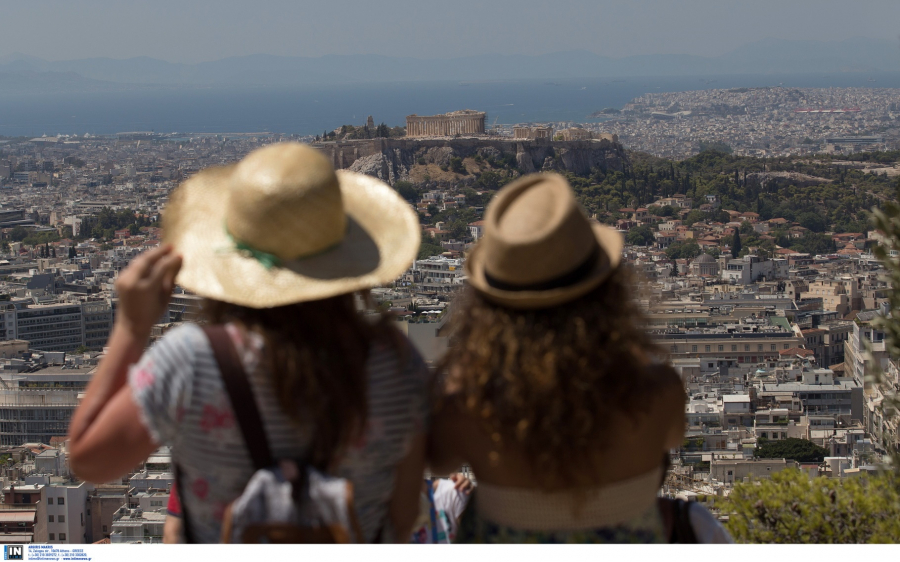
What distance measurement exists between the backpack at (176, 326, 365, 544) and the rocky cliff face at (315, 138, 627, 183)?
43.1 m

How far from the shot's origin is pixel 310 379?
144 cm

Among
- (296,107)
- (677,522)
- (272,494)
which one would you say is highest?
(272,494)

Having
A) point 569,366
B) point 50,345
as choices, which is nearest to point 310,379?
point 569,366

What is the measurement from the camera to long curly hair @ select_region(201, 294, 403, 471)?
144 cm

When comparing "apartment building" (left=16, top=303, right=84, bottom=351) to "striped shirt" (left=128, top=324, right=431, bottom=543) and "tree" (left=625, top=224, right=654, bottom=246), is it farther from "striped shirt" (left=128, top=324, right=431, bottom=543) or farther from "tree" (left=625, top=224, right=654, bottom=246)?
"striped shirt" (left=128, top=324, right=431, bottom=543)

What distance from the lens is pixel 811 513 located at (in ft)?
8.56

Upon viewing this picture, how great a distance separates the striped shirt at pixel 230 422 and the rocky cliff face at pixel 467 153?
141 ft

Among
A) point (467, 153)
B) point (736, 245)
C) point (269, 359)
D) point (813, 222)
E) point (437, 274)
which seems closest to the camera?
point (269, 359)

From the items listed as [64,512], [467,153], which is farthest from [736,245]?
[64,512]

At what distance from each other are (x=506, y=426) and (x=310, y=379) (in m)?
0.27

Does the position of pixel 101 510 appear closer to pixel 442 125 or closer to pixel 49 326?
pixel 49 326

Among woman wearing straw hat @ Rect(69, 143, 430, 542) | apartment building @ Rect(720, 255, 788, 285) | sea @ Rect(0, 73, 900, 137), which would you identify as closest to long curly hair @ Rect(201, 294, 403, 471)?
woman wearing straw hat @ Rect(69, 143, 430, 542)

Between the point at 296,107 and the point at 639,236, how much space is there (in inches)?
4600

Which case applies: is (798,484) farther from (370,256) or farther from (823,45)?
(823,45)
